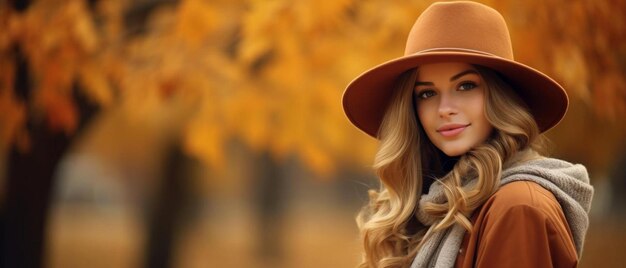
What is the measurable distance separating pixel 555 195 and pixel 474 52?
44 centimetres

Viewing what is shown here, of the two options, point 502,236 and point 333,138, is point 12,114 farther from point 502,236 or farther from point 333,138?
point 502,236

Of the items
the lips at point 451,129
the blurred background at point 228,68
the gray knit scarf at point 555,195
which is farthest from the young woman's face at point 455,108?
the blurred background at point 228,68

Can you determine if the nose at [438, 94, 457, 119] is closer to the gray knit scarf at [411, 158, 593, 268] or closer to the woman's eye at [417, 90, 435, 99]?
the woman's eye at [417, 90, 435, 99]

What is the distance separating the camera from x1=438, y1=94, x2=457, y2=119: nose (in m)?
2.26

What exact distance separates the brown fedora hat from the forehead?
0.04 metres

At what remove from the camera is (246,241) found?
22125 millimetres

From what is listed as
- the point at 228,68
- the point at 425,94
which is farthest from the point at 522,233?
the point at 228,68

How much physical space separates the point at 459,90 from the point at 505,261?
0.56 metres

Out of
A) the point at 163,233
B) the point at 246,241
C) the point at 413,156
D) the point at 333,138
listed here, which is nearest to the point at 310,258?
the point at 246,241

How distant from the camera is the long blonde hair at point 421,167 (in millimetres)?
2131

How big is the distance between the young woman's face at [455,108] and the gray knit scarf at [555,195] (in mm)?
167

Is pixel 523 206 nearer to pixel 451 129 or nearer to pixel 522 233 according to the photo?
pixel 522 233

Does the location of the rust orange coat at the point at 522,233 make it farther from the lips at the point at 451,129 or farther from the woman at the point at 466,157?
the lips at the point at 451,129

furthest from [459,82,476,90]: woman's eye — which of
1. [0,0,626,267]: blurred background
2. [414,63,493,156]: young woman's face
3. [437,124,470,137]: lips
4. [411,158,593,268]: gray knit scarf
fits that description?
[0,0,626,267]: blurred background
